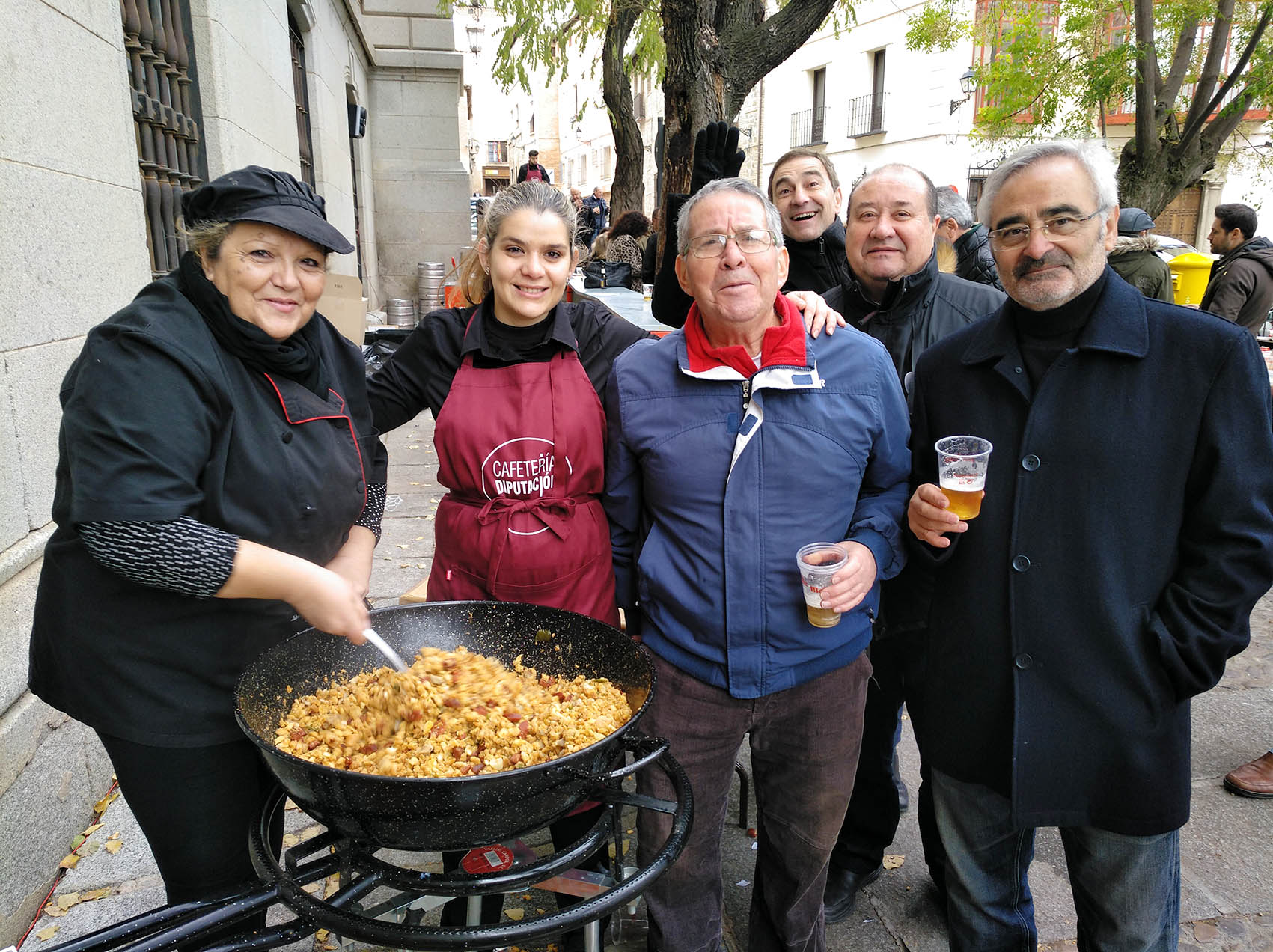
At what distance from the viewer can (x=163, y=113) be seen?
471 cm

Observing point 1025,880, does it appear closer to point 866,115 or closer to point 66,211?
point 66,211

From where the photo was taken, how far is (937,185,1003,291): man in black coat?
3.96 meters

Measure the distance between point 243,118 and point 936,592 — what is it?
5812mm

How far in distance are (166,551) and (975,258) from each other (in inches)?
150

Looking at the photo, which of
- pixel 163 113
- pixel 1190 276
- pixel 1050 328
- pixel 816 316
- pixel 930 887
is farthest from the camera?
pixel 1190 276

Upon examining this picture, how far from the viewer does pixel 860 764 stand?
9.25 ft

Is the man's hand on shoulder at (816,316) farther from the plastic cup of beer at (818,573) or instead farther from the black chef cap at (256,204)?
the black chef cap at (256,204)

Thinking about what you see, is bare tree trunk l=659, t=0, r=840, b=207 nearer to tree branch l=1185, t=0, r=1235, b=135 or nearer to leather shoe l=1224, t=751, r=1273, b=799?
leather shoe l=1224, t=751, r=1273, b=799

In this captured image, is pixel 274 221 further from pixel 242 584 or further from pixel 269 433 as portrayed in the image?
pixel 242 584

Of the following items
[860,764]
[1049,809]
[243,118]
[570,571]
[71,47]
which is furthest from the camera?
[243,118]

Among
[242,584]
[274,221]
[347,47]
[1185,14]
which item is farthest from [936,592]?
[347,47]

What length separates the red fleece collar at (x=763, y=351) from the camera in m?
2.07

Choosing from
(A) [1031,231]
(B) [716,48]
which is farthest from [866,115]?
(A) [1031,231]

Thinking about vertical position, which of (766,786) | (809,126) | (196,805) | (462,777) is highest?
(809,126)
